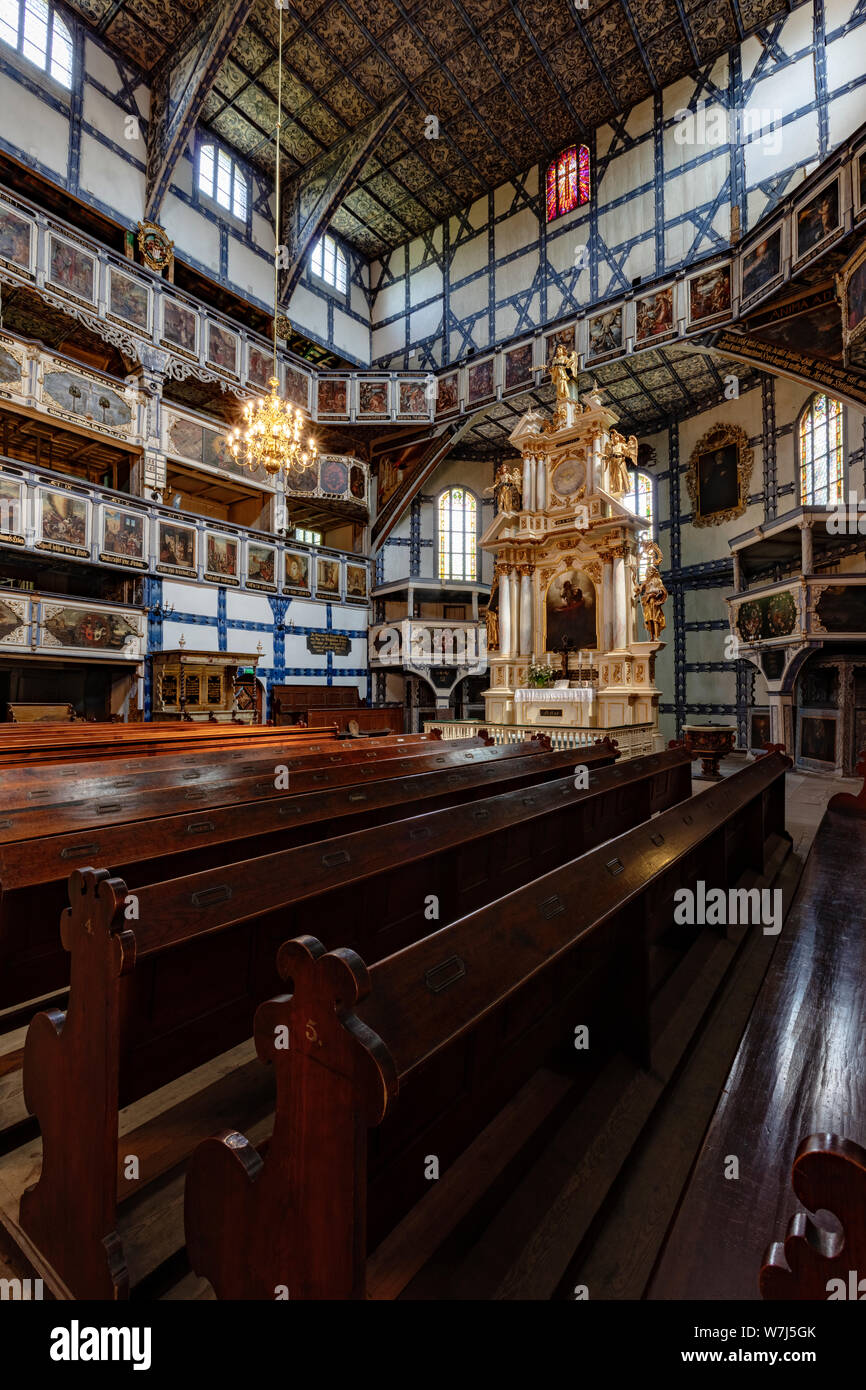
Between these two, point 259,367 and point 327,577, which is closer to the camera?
point 259,367

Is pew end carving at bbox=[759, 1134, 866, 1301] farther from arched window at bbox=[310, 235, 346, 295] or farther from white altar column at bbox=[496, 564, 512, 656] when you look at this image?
arched window at bbox=[310, 235, 346, 295]

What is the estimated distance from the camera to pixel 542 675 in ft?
37.1

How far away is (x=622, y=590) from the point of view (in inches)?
434

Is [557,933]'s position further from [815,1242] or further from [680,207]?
[680,207]

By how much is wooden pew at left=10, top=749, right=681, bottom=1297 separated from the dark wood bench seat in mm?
1094

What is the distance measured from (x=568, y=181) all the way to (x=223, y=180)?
825cm

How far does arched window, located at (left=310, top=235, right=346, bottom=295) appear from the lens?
1580cm

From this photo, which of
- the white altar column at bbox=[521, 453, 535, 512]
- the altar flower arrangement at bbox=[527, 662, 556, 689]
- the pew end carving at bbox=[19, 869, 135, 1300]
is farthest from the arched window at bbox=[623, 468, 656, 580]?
the pew end carving at bbox=[19, 869, 135, 1300]

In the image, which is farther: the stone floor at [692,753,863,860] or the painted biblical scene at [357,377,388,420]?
the painted biblical scene at [357,377,388,420]

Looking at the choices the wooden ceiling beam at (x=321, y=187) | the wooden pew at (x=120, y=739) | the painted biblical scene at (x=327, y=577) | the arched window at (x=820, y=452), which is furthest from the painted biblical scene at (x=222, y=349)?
the arched window at (x=820, y=452)

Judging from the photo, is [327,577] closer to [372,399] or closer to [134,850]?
[372,399]

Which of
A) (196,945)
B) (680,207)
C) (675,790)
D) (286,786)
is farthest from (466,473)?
(196,945)

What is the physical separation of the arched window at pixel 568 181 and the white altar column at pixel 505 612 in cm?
941

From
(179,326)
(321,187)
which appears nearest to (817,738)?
(179,326)
